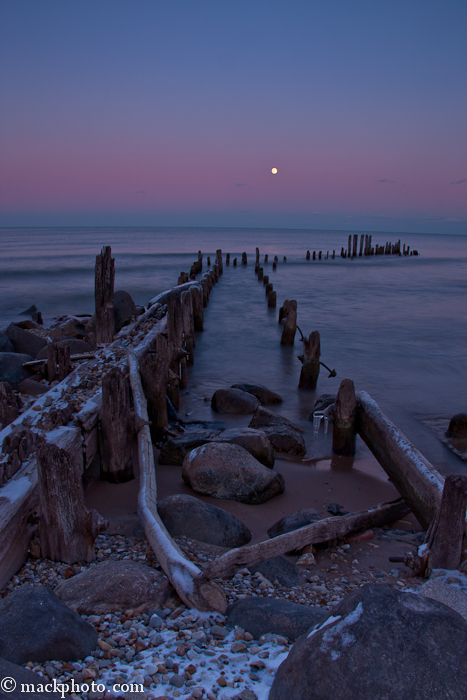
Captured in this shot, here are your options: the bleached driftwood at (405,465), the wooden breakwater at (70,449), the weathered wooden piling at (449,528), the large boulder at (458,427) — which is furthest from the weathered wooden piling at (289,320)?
the weathered wooden piling at (449,528)

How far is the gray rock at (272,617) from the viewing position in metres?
2.48

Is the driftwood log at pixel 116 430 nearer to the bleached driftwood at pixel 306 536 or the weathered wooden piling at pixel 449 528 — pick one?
the bleached driftwood at pixel 306 536

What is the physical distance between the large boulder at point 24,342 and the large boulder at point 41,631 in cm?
843

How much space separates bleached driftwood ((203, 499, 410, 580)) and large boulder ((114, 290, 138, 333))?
9.16 meters

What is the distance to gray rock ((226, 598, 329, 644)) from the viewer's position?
2.48 meters

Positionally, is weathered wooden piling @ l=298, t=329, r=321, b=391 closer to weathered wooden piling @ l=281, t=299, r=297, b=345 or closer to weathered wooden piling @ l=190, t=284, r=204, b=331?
weathered wooden piling @ l=281, t=299, r=297, b=345

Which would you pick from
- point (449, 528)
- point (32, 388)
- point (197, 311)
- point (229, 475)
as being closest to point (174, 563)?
point (449, 528)

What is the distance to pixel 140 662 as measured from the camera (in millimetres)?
2217

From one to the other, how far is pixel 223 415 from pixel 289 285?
23.1 meters

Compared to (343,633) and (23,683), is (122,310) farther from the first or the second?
(343,633)

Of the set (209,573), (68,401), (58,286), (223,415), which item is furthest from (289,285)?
(209,573)

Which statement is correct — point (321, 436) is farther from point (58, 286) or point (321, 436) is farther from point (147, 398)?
point (58, 286)

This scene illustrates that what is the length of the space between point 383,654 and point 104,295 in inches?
324

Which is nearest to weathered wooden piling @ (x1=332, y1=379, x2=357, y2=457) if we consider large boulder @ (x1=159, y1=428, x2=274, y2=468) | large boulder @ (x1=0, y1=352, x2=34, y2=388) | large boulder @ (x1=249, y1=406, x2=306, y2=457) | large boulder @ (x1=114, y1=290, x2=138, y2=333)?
large boulder @ (x1=249, y1=406, x2=306, y2=457)
